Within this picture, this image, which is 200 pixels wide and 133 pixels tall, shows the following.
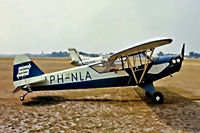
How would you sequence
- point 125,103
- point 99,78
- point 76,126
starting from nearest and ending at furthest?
point 76,126
point 125,103
point 99,78

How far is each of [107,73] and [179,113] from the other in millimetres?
3282

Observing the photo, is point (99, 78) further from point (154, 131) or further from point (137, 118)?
point (154, 131)

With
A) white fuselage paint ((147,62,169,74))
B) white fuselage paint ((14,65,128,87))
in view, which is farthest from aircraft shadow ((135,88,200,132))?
white fuselage paint ((14,65,128,87))

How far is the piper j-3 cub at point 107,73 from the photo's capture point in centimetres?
794

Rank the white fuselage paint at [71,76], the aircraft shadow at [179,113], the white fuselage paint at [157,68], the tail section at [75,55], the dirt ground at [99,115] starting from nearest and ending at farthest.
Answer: the dirt ground at [99,115]
the aircraft shadow at [179,113]
the white fuselage paint at [71,76]
the white fuselage paint at [157,68]
the tail section at [75,55]

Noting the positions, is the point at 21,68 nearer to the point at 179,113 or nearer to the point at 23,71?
the point at 23,71

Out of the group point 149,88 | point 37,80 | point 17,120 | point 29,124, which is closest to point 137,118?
point 149,88

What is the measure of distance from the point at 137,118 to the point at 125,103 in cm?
203

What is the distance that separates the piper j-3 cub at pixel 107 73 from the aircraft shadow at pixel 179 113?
2.95 feet

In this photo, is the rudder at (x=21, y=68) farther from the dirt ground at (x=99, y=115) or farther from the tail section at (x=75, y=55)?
the tail section at (x=75, y=55)

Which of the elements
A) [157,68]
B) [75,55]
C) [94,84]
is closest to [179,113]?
[157,68]

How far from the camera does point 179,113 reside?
249 inches

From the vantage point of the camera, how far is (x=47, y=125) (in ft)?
16.9

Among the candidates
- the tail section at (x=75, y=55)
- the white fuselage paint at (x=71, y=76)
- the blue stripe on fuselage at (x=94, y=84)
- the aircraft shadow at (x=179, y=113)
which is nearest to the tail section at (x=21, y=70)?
the white fuselage paint at (x=71, y=76)
